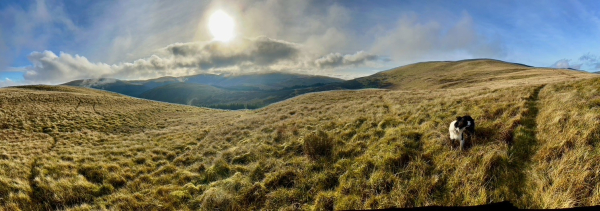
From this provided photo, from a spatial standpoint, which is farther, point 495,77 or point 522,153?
point 495,77

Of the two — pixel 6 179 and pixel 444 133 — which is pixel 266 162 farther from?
pixel 6 179

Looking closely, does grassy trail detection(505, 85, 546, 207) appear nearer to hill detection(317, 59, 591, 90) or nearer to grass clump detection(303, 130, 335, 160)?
grass clump detection(303, 130, 335, 160)

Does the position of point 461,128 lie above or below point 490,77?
below

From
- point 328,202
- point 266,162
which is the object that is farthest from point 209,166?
point 328,202

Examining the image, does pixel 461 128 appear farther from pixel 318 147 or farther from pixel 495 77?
pixel 495 77

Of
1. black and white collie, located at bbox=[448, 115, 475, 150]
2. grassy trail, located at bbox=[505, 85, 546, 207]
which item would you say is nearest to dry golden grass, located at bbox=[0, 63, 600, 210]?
grassy trail, located at bbox=[505, 85, 546, 207]

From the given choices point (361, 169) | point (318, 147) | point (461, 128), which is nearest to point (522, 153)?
point (461, 128)

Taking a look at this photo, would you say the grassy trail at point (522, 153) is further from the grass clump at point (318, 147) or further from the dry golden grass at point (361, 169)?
the grass clump at point (318, 147)

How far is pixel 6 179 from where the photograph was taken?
948 cm

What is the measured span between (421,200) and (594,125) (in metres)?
5.30

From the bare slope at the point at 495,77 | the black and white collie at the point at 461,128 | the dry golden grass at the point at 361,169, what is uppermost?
the bare slope at the point at 495,77

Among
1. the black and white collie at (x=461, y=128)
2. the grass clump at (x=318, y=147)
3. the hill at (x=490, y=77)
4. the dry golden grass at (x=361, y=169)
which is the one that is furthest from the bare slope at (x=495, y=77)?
the grass clump at (x=318, y=147)

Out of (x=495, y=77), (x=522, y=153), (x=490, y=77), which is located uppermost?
(x=490, y=77)

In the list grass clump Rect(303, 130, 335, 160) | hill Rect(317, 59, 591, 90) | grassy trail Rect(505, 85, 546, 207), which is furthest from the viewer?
hill Rect(317, 59, 591, 90)
